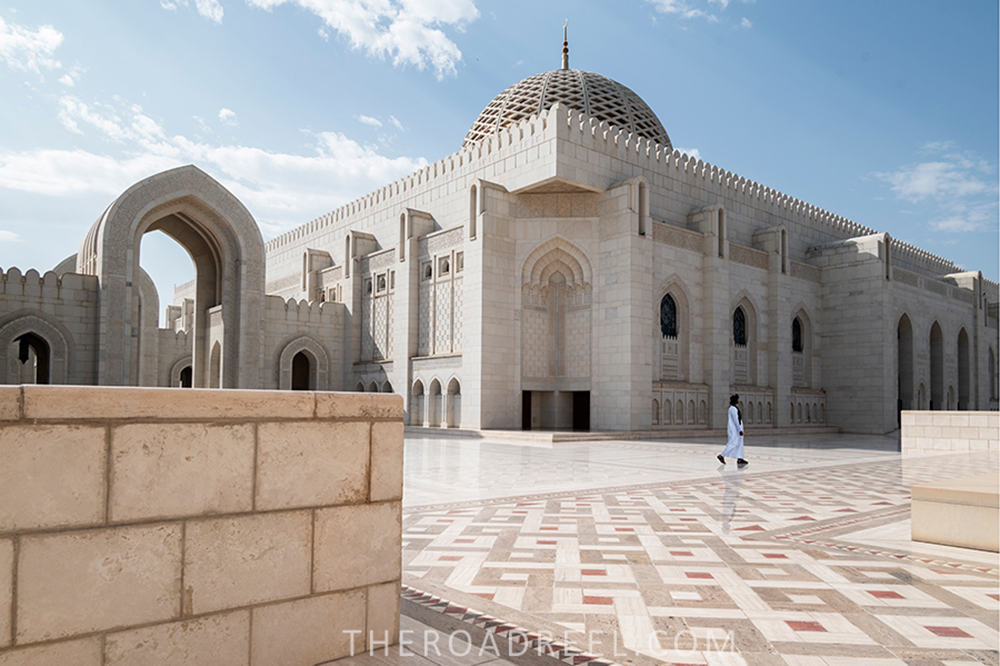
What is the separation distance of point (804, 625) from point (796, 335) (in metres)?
19.8

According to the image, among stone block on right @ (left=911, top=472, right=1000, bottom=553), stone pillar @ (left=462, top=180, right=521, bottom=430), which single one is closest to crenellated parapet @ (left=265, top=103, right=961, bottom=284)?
stone pillar @ (left=462, top=180, right=521, bottom=430)

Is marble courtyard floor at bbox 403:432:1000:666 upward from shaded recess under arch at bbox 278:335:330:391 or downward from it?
downward

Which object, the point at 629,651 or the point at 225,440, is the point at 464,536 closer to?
the point at 629,651

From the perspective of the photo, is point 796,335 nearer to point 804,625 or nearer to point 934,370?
point 934,370

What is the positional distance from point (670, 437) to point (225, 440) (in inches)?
553

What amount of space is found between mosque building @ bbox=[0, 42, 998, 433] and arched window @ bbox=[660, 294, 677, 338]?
6 cm

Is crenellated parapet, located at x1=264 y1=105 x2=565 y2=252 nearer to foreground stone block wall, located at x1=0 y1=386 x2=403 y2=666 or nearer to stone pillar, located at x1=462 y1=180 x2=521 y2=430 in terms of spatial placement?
stone pillar, located at x1=462 y1=180 x2=521 y2=430

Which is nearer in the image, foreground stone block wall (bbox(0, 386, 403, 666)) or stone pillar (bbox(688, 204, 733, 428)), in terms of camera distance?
foreground stone block wall (bbox(0, 386, 403, 666))

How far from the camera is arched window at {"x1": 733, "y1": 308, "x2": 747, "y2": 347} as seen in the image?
18875 mm

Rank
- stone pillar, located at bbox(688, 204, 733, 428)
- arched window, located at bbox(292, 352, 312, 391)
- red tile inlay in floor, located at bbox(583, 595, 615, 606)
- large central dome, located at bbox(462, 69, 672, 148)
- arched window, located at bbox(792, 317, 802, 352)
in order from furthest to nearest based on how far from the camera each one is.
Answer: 1. arched window, located at bbox(292, 352, 312, 391)
2. arched window, located at bbox(792, 317, 802, 352)
3. large central dome, located at bbox(462, 69, 672, 148)
4. stone pillar, located at bbox(688, 204, 733, 428)
5. red tile inlay in floor, located at bbox(583, 595, 615, 606)

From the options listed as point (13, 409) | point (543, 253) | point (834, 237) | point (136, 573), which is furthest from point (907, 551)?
point (834, 237)

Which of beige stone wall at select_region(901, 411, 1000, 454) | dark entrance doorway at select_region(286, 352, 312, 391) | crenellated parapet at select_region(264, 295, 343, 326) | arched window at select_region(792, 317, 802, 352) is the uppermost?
crenellated parapet at select_region(264, 295, 343, 326)

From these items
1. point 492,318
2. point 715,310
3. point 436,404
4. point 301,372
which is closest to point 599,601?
point 492,318

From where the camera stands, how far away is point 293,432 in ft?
7.82
